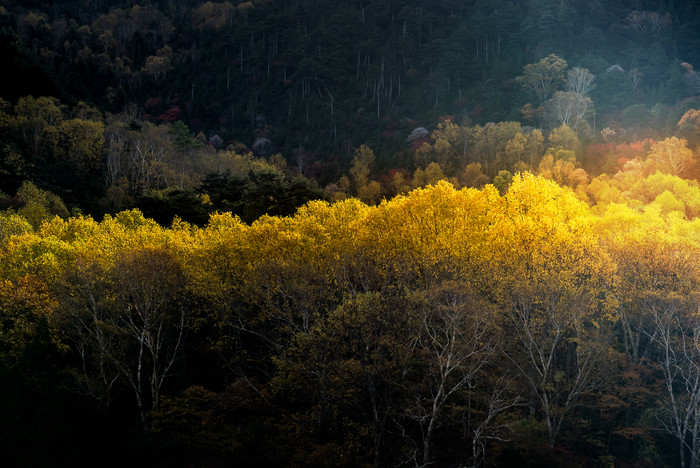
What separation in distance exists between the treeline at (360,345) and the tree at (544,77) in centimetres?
13375

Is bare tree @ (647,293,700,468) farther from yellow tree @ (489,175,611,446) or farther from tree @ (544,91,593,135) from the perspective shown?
tree @ (544,91,593,135)

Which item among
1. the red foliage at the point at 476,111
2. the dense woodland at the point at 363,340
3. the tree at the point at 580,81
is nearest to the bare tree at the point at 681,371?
the dense woodland at the point at 363,340

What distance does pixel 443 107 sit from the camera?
183 m

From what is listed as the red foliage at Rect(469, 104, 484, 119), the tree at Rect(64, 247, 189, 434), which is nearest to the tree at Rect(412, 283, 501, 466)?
the tree at Rect(64, 247, 189, 434)

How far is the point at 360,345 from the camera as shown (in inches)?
1489

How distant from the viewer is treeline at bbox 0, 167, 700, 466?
38.7m

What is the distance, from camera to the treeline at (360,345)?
38719 millimetres

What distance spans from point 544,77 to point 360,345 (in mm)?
161047

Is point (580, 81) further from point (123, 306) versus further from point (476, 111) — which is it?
point (123, 306)

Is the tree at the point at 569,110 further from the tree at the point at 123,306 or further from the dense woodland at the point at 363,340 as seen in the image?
the tree at the point at 123,306

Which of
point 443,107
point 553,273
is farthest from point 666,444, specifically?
point 443,107

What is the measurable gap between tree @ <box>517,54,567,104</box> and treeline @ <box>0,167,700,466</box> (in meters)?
134

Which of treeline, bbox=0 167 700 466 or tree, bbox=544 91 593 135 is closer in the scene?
treeline, bbox=0 167 700 466

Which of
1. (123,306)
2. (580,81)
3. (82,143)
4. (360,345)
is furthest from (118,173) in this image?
(580,81)
